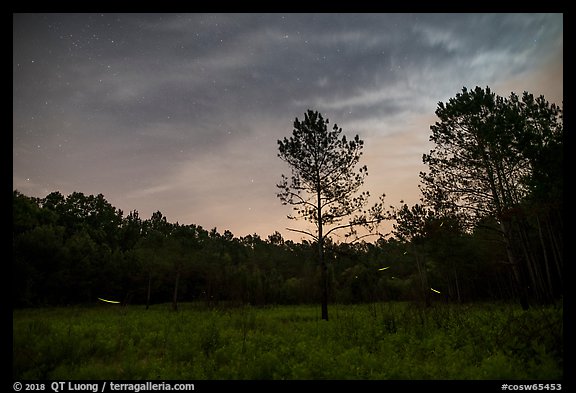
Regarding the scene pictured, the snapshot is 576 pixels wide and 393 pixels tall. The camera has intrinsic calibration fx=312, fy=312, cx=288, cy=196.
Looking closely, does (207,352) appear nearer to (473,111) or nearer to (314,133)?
(314,133)

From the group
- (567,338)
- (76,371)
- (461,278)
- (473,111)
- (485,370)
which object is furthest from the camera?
(461,278)

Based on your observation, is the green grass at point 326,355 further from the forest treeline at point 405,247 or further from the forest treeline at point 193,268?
the forest treeline at point 193,268

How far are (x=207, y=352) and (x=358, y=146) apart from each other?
46.2 ft

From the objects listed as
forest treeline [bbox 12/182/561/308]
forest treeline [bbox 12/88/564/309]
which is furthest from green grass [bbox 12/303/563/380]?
forest treeline [bbox 12/182/561/308]

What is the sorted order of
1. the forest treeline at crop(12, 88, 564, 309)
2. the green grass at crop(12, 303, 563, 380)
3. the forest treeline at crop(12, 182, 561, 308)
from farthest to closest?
1. the forest treeline at crop(12, 182, 561, 308)
2. the forest treeline at crop(12, 88, 564, 309)
3. the green grass at crop(12, 303, 563, 380)

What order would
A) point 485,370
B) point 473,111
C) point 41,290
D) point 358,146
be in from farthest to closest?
1. point 41,290
2. point 358,146
3. point 473,111
4. point 485,370

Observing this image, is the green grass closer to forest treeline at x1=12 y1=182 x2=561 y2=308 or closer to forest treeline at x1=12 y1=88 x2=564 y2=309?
forest treeline at x1=12 y1=88 x2=564 y2=309

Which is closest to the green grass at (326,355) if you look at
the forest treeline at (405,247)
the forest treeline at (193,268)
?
the forest treeline at (405,247)

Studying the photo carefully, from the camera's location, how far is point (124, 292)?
140ft

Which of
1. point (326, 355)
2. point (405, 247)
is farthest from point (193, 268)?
point (326, 355)

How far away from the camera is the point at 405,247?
145 feet

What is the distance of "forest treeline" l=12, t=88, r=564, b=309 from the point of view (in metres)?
17.5

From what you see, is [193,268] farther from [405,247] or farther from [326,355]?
[326,355]
